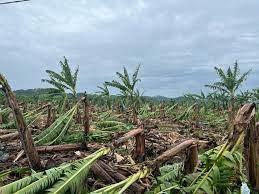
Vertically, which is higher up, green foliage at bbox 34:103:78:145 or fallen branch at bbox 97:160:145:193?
green foliage at bbox 34:103:78:145

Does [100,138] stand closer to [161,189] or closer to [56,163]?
[56,163]

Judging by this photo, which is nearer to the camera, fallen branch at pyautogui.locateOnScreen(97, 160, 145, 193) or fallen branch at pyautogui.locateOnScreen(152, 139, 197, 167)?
fallen branch at pyautogui.locateOnScreen(97, 160, 145, 193)

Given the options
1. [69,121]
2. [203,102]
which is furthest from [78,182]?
[203,102]

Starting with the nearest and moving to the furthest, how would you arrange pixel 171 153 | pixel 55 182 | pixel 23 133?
pixel 55 182 < pixel 171 153 < pixel 23 133

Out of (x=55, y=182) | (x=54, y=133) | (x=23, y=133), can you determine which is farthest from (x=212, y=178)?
(x=54, y=133)

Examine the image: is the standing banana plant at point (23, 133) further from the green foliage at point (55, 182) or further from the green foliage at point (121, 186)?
the green foliage at point (121, 186)

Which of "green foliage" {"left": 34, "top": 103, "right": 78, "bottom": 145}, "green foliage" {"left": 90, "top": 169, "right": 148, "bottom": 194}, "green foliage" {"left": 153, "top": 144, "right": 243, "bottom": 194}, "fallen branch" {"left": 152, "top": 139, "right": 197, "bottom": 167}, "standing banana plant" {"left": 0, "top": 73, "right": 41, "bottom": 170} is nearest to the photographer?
"green foliage" {"left": 90, "top": 169, "right": 148, "bottom": 194}

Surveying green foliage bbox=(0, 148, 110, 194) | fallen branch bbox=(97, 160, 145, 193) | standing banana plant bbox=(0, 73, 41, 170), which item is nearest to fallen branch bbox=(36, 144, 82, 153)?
standing banana plant bbox=(0, 73, 41, 170)

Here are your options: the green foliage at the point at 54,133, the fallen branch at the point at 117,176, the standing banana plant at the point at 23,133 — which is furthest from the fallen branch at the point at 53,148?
the fallen branch at the point at 117,176

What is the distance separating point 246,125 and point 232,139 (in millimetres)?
238

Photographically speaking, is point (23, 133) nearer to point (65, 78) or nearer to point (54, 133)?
point (54, 133)

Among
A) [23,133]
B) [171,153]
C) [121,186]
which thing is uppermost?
[23,133]

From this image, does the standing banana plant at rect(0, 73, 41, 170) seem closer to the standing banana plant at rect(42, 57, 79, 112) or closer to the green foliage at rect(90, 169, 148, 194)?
the green foliage at rect(90, 169, 148, 194)

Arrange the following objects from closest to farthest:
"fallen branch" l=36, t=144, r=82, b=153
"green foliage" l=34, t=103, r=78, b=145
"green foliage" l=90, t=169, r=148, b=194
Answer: "green foliage" l=90, t=169, r=148, b=194, "fallen branch" l=36, t=144, r=82, b=153, "green foliage" l=34, t=103, r=78, b=145
